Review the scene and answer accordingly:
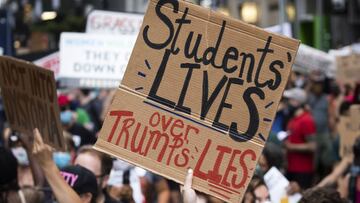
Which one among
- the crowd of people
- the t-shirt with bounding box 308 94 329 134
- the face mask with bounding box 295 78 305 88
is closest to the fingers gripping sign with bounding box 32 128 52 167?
the crowd of people

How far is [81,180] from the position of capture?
237 inches

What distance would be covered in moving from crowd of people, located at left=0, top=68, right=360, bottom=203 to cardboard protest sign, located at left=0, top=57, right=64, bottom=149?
13cm

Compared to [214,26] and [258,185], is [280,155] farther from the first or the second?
[214,26]

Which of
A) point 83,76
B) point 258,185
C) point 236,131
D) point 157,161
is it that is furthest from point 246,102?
point 83,76

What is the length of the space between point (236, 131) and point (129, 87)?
0.52 meters

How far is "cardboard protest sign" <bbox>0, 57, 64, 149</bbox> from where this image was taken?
6.01 m

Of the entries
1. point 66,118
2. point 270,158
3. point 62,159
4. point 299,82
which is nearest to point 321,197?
point 270,158

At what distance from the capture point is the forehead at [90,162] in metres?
6.72

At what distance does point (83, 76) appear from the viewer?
1223 centimetres

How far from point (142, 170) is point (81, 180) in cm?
305

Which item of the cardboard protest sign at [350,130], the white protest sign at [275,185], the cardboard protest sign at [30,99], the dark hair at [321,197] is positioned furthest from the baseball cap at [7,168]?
the cardboard protest sign at [350,130]

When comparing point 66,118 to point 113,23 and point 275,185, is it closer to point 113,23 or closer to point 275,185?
point 113,23

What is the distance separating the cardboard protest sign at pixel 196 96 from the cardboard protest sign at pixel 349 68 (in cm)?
1164

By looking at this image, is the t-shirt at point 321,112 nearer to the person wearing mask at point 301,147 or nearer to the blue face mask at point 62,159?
the person wearing mask at point 301,147
